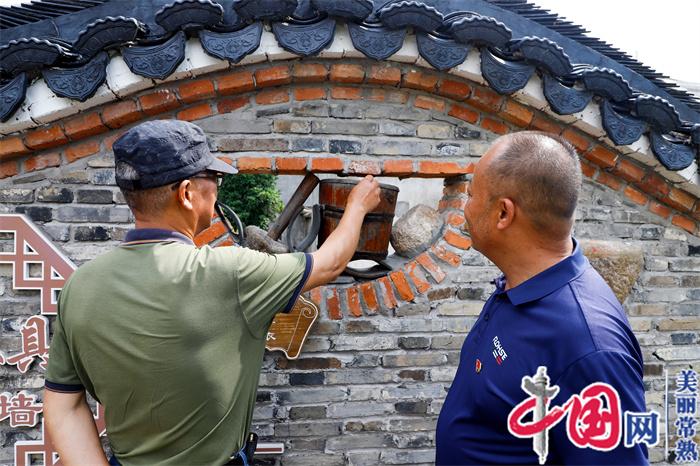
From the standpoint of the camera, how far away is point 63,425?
184 cm

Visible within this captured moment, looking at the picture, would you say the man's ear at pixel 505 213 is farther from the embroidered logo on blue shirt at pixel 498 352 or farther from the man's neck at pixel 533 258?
the embroidered logo on blue shirt at pixel 498 352

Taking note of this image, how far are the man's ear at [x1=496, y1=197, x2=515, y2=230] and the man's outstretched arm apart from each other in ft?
5.11

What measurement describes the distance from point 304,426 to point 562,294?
1.62 meters

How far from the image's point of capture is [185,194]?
180 cm

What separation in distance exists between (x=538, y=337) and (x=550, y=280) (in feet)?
0.66

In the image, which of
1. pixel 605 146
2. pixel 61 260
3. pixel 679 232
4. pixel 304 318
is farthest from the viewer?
pixel 679 232

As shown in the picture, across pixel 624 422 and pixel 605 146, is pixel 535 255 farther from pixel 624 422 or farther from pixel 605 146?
pixel 605 146

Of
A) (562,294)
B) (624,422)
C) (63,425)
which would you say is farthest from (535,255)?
(63,425)

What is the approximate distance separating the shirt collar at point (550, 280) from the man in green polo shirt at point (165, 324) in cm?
72

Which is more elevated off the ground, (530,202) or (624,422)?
(530,202)

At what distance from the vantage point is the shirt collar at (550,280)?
1.66 metres

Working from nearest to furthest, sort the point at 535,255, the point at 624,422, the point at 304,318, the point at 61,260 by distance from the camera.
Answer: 1. the point at 624,422
2. the point at 535,255
3. the point at 61,260
4. the point at 304,318

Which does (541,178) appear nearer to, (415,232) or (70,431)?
(415,232)

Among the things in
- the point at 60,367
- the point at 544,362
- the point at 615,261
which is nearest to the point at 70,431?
the point at 60,367
